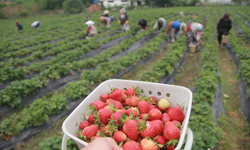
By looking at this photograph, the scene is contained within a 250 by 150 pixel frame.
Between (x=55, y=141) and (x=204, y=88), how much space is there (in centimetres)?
344

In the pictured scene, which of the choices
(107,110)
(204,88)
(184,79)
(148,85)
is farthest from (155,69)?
(107,110)

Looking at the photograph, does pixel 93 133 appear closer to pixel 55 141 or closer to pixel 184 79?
pixel 55 141

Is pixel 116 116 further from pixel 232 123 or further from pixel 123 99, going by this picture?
pixel 232 123

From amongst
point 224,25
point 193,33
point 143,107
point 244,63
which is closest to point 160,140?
point 143,107

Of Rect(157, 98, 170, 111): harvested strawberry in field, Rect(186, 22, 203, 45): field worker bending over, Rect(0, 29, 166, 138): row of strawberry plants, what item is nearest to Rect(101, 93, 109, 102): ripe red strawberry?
Rect(157, 98, 170, 111): harvested strawberry in field

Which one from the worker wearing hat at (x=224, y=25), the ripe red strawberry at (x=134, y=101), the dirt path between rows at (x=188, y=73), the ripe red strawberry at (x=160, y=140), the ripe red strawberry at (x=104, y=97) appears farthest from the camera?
the worker wearing hat at (x=224, y=25)

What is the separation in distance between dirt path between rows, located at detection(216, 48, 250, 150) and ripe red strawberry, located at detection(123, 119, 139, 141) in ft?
7.78

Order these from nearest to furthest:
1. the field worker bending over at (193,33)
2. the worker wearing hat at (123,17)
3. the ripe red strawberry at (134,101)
A: the ripe red strawberry at (134,101), the field worker bending over at (193,33), the worker wearing hat at (123,17)

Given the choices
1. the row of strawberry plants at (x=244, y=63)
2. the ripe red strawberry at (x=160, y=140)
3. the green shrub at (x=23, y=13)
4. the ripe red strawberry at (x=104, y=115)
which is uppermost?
the green shrub at (x=23, y=13)

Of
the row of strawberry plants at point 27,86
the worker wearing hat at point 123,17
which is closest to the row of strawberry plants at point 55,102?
the row of strawberry plants at point 27,86

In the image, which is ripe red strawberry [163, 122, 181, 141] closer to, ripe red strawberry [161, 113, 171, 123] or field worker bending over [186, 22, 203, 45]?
ripe red strawberry [161, 113, 171, 123]

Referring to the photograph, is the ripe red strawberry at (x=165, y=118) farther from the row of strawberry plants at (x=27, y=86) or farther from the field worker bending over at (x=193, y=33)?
the field worker bending over at (x=193, y=33)

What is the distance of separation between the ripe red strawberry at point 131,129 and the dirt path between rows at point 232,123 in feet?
7.78

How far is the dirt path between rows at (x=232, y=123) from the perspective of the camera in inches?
120
